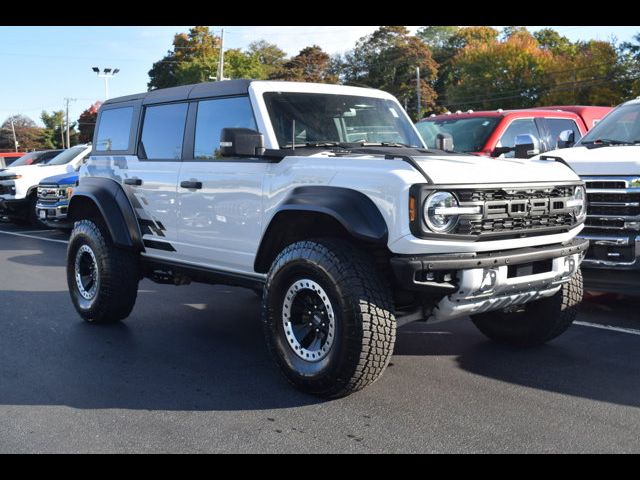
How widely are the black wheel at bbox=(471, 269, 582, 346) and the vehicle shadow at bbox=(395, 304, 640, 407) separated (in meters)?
0.10

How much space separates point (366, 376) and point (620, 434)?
142 centimetres

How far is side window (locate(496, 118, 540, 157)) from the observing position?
9352 mm

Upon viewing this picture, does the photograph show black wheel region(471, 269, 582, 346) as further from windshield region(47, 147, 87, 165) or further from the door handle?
windshield region(47, 147, 87, 165)

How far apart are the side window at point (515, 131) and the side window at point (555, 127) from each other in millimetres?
270

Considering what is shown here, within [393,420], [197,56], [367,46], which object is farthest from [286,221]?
[197,56]

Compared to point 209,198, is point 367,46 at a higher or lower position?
higher

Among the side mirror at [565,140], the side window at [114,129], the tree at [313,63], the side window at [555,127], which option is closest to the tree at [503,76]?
the tree at [313,63]

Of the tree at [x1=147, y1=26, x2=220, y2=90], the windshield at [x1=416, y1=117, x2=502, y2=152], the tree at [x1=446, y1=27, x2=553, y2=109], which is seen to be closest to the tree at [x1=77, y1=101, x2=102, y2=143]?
the tree at [x1=147, y1=26, x2=220, y2=90]

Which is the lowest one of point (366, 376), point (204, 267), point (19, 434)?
point (19, 434)

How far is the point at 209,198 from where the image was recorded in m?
5.41

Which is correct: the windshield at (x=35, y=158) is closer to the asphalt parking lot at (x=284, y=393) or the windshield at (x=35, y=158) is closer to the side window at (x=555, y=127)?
the asphalt parking lot at (x=284, y=393)

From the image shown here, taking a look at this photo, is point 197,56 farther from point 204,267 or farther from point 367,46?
point 204,267

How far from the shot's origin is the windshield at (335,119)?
5.28m

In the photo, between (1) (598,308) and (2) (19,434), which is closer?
(2) (19,434)
